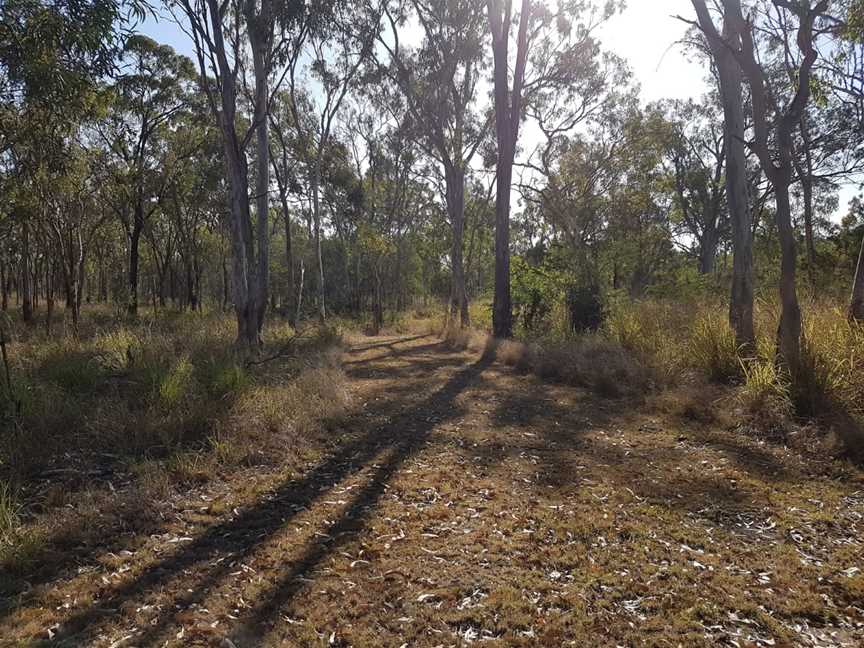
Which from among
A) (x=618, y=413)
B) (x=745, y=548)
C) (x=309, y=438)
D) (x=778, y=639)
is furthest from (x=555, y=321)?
(x=778, y=639)

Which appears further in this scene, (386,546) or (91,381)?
(91,381)

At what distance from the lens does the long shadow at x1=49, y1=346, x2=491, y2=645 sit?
2.58 meters

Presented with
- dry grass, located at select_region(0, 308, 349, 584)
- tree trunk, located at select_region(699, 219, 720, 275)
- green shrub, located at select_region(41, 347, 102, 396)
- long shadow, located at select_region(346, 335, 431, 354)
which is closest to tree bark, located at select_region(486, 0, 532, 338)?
long shadow, located at select_region(346, 335, 431, 354)

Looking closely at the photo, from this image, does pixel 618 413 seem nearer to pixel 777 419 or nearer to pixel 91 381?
pixel 777 419

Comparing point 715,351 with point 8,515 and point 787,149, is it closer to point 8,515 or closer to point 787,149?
point 787,149

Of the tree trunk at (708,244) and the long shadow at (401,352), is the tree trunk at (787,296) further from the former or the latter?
the tree trunk at (708,244)

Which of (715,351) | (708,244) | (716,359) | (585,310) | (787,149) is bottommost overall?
(716,359)

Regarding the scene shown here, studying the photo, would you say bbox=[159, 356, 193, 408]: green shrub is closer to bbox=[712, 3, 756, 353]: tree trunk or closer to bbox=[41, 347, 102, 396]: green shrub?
bbox=[41, 347, 102, 396]: green shrub

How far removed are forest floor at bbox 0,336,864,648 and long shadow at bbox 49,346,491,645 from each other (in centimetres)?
2

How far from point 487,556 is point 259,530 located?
5.59 ft

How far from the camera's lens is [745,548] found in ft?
10.5

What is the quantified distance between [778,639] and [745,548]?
0.92 m

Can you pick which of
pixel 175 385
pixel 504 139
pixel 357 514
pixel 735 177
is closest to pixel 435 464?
pixel 357 514

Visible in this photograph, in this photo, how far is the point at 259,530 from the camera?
11.8 ft
